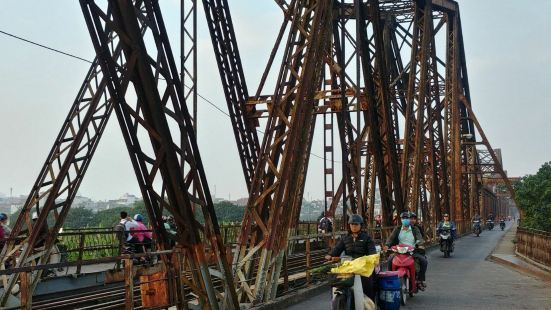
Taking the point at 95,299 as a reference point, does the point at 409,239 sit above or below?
above

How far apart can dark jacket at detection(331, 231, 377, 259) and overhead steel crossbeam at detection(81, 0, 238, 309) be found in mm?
1546

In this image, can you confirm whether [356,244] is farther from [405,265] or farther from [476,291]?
[476,291]

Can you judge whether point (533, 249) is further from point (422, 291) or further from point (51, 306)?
point (51, 306)

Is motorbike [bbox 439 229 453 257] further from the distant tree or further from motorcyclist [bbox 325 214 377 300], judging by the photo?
the distant tree

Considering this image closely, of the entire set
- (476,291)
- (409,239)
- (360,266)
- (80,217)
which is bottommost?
(476,291)

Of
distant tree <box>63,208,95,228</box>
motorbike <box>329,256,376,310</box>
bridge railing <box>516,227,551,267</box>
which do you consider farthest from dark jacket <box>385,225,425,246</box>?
distant tree <box>63,208,95,228</box>

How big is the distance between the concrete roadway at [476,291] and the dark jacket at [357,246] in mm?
2314

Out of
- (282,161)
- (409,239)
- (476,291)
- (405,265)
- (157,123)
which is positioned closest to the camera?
(157,123)

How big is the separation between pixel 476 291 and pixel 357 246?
18.3 ft

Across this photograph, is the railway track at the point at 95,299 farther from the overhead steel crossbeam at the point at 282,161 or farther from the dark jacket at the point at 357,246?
the dark jacket at the point at 357,246

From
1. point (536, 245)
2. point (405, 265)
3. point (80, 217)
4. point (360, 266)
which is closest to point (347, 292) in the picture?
point (360, 266)

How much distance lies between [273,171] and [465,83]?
43.6m

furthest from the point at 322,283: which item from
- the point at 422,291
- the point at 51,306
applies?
the point at 51,306

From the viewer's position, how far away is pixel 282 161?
959 centimetres
